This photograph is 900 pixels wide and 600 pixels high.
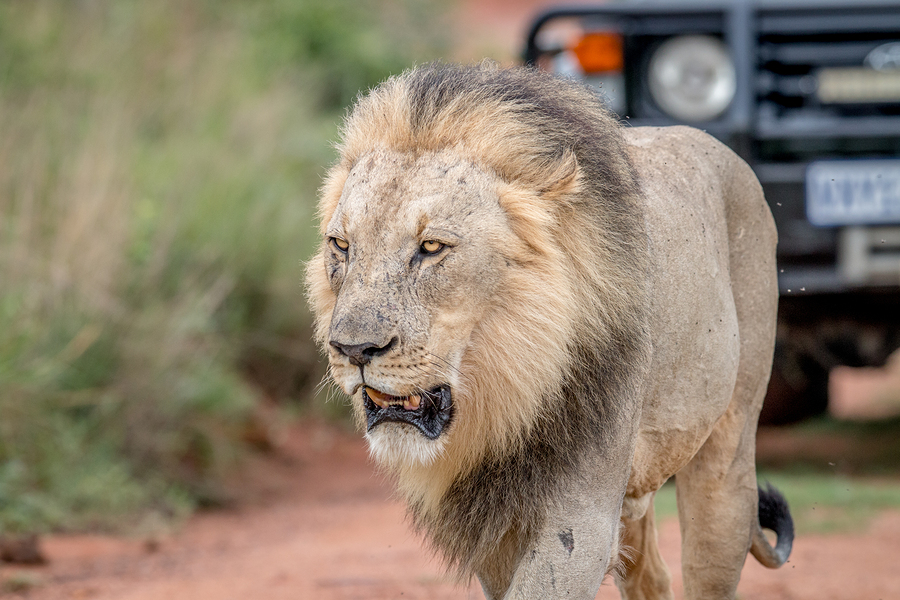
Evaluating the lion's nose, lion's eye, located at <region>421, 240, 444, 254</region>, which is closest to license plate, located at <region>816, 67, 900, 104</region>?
lion's eye, located at <region>421, 240, 444, 254</region>

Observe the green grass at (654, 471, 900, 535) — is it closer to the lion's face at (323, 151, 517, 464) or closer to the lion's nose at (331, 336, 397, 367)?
the lion's face at (323, 151, 517, 464)

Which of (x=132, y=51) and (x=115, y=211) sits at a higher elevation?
(x=132, y=51)

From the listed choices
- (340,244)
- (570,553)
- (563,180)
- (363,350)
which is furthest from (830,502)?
(363,350)

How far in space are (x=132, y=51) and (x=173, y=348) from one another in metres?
3.37

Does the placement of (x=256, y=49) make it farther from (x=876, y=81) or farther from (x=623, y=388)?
(x=623, y=388)

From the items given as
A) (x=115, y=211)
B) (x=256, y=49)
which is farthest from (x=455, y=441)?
(x=256, y=49)

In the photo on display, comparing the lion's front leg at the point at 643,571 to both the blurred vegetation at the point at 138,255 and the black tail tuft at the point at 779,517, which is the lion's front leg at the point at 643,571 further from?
the blurred vegetation at the point at 138,255

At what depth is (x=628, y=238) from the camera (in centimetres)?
253

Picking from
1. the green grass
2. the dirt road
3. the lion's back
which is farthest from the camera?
the green grass

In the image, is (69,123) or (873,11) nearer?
(873,11)

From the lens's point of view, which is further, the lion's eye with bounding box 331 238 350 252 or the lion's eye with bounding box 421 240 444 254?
the lion's eye with bounding box 331 238 350 252

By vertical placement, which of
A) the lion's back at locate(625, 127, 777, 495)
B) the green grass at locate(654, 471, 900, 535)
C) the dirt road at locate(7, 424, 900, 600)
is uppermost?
the lion's back at locate(625, 127, 777, 495)

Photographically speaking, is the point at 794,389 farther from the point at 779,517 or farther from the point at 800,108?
the point at 779,517

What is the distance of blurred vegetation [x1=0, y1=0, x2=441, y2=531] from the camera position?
5508 millimetres
